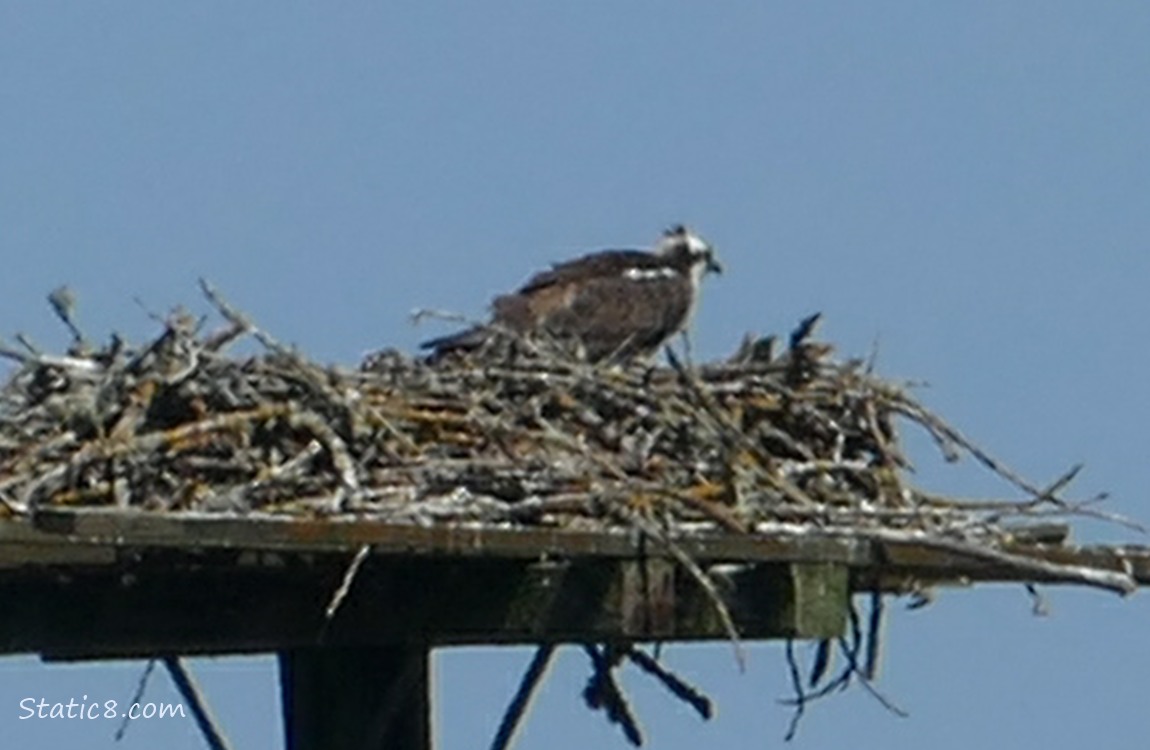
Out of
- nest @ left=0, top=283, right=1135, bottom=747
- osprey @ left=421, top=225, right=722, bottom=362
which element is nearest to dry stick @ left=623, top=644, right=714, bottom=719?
nest @ left=0, top=283, right=1135, bottom=747

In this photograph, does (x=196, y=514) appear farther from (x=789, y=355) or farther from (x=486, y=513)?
(x=789, y=355)

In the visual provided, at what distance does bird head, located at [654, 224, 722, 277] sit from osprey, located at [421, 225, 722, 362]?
24 cm

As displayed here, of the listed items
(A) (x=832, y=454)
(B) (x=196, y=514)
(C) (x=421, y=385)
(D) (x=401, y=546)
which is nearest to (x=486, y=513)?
(D) (x=401, y=546)

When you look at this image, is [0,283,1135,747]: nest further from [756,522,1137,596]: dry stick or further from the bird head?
the bird head

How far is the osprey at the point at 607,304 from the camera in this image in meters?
10.9

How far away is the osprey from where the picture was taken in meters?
10.9

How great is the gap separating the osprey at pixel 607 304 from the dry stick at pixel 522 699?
10.2 ft

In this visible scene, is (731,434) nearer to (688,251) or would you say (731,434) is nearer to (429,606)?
(429,606)

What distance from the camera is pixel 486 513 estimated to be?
639cm

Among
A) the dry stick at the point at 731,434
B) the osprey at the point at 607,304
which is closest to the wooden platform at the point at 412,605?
the dry stick at the point at 731,434

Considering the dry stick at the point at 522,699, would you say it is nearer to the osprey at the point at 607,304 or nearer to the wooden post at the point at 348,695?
the wooden post at the point at 348,695

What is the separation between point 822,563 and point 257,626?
1.10 m

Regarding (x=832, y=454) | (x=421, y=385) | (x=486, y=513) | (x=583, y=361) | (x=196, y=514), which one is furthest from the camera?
(x=583, y=361)

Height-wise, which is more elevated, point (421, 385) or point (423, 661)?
point (421, 385)
